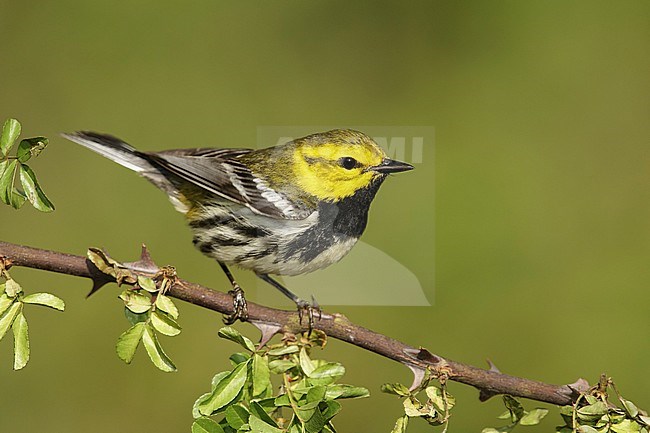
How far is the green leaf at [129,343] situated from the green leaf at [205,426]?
11cm

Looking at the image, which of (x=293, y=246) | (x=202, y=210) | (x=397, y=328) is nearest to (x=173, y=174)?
(x=202, y=210)

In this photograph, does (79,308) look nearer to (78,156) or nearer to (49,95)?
(78,156)

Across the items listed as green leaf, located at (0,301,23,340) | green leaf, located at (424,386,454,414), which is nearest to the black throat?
green leaf, located at (424,386,454,414)

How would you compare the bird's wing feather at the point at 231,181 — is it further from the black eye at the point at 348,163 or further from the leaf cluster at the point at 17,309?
the leaf cluster at the point at 17,309

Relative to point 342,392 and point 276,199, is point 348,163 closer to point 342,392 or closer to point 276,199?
point 276,199

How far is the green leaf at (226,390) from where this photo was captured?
107 centimetres

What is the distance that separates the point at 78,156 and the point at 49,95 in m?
0.24

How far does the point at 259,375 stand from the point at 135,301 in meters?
0.18

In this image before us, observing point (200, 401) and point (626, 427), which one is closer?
point (200, 401)

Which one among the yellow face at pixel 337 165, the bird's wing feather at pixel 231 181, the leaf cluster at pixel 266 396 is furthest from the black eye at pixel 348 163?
the leaf cluster at pixel 266 396

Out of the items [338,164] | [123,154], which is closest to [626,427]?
[338,164]

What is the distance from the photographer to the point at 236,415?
1072 millimetres

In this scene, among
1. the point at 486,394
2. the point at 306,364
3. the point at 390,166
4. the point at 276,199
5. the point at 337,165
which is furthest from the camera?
the point at 276,199

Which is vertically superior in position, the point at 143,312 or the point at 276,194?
the point at 276,194
